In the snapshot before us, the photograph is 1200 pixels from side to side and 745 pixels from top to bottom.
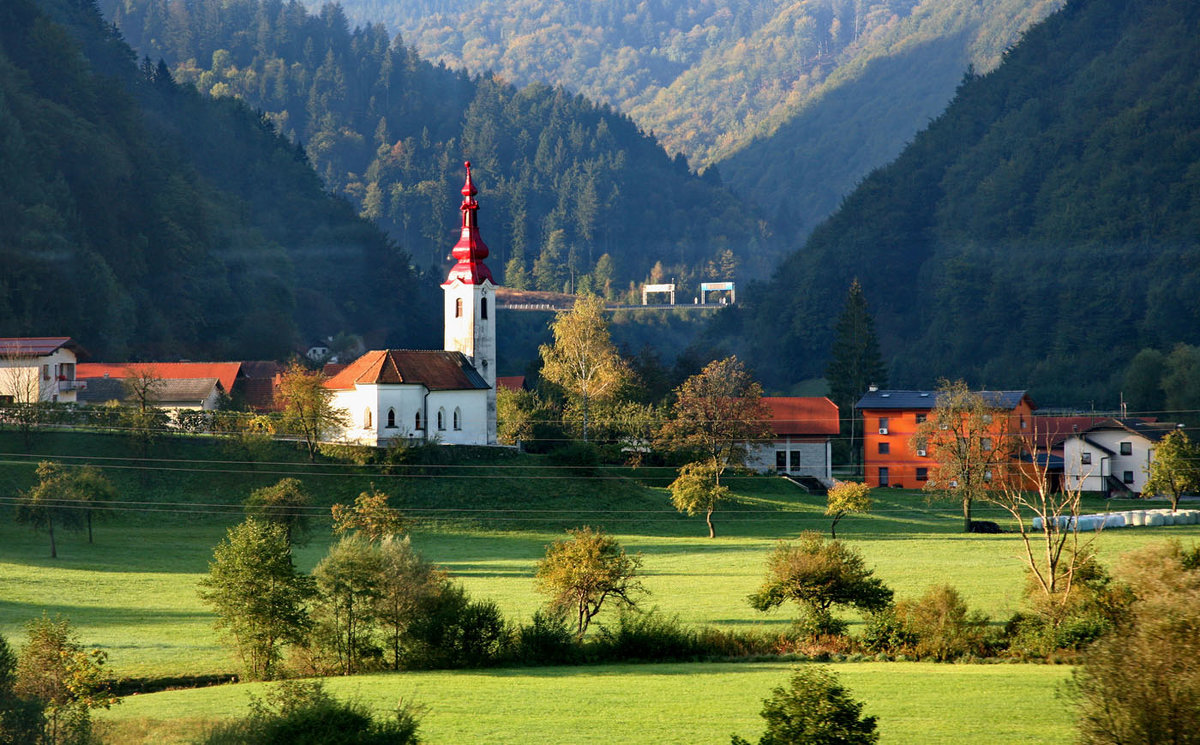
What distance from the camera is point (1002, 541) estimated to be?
5859 cm

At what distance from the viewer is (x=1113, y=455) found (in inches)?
3120

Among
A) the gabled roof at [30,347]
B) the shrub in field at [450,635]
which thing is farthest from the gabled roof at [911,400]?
the shrub in field at [450,635]

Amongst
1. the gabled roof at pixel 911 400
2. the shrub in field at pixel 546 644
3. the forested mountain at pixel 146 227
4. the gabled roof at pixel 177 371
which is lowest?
the shrub in field at pixel 546 644

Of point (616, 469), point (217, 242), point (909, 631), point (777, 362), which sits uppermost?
point (217, 242)

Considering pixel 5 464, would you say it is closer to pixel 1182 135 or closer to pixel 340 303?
pixel 340 303

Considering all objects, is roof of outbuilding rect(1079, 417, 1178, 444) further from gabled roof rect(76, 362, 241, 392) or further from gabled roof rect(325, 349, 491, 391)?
gabled roof rect(76, 362, 241, 392)

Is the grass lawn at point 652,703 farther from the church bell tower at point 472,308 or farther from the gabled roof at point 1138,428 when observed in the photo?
the gabled roof at point 1138,428

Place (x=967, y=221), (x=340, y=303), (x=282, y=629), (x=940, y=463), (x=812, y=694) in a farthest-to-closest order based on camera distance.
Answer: (x=967, y=221) < (x=340, y=303) < (x=940, y=463) < (x=282, y=629) < (x=812, y=694)

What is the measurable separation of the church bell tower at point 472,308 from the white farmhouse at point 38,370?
21.5 meters

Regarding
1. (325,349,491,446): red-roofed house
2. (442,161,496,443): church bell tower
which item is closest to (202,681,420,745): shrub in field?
(325,349,491,446): red-roofed house

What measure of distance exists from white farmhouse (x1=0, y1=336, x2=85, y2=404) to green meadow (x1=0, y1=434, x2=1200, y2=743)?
8.96 m

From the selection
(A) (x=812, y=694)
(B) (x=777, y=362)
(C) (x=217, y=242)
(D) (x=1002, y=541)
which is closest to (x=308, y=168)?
(C) (x=217, y=242)

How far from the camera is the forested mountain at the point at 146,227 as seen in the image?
98750mm

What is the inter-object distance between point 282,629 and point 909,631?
17.0 m
